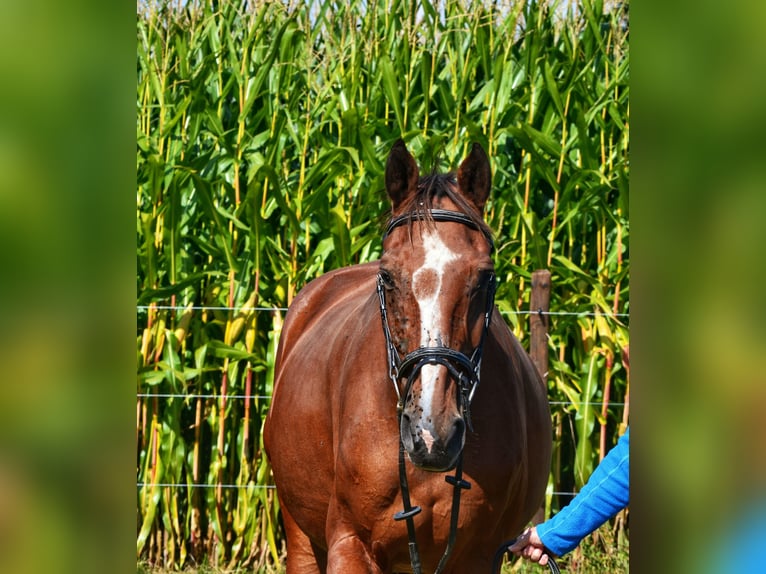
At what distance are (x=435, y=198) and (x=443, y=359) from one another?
24.9 inches

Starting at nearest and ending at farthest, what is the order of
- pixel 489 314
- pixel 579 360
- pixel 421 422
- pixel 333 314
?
pixel 421 422
pixel 489 314
pixel 333 314
pixel 579 360

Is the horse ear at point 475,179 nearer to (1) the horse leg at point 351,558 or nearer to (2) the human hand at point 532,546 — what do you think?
(2) the human hand at point 532,546

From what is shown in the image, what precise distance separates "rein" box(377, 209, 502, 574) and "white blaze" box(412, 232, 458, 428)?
0.10 ft

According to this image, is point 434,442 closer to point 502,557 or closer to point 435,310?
point 435,310

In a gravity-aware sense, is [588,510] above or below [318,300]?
below

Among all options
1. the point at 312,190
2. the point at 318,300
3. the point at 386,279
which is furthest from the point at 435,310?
the point at 312,190

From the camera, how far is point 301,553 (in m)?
4.46

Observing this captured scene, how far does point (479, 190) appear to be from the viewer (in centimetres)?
313

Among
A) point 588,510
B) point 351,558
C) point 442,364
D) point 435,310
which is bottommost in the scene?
point 351,558

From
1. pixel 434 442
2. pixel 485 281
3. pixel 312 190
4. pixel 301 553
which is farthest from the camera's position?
pixel 312 190

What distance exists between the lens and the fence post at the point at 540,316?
19.5 ft
